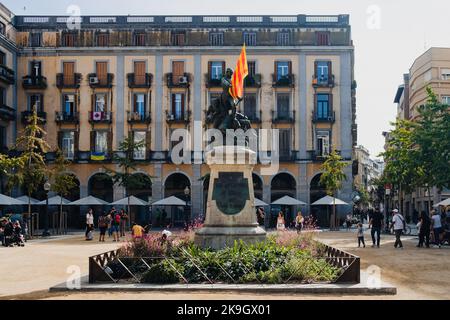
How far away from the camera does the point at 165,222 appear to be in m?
46.2

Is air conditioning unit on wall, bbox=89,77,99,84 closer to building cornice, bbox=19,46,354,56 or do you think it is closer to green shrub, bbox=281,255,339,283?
building cornice, bbox=19,46,354,56

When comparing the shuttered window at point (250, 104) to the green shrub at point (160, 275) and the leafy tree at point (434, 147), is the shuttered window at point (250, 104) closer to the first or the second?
the leafy tree at point (434, 147)

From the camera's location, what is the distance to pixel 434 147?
2839 centimetres

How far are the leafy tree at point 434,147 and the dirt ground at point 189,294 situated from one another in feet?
14.9

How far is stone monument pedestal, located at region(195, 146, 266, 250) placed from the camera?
51.8ft

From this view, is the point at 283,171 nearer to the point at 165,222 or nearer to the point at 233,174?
the point at 165,222

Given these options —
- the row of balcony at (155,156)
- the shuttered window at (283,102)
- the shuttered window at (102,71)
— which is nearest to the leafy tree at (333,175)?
the row of balcony at (155,156)

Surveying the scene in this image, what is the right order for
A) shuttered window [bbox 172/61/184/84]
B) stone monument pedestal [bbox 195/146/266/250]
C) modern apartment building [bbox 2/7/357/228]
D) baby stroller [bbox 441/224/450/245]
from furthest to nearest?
shuttered window [bbox 172/61/184/84], modern apartment building [bbox 2/7/357/228], baby stroller [bbox 441/224/450/245], stone monument pedestal [bbox 195/146/266/250]

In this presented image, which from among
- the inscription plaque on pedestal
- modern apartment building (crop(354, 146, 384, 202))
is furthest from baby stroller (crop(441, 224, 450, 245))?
modern apartment building (crop(354, 146, 384, 202))

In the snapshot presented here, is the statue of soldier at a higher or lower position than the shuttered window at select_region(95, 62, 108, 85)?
lower

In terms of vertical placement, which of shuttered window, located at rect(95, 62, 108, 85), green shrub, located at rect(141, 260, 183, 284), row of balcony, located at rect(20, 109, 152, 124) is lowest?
green shrub, located at rect(141, 260, 183, 284)

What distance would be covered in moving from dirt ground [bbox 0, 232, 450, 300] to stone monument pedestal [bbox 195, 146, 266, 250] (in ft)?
12.0

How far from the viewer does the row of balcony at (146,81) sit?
47.4m

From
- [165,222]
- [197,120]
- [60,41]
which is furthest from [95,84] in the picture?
[165,222]
